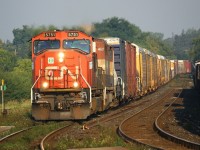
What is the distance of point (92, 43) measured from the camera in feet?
Result: 55.4

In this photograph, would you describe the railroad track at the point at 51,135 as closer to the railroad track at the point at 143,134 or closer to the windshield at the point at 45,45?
the railroad track at the point at 143,134

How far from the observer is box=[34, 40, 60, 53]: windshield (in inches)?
667

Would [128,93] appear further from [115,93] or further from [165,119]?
[165,119]

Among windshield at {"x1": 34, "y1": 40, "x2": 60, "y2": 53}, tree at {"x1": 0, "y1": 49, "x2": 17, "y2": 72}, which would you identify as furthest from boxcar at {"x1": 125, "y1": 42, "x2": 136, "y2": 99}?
tree at {"x1": 0, "y1": 49, "x2": 17, "y2": 72}

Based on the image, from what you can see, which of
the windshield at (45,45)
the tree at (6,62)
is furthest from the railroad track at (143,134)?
the tree at (6,62)

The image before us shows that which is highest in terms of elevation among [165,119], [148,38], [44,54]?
[148,38]

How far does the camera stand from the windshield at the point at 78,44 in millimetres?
16859

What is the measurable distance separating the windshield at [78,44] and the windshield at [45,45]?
1.14 feet

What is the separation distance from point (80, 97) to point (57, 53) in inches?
79.2

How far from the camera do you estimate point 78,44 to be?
668 inches

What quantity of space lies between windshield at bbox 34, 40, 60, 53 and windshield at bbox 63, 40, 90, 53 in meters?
0.35

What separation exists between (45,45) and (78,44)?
4.43 feet

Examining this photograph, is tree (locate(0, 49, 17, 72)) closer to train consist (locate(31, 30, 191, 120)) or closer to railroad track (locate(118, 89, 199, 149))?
railroad track (locate(118, 89, 199, 149))

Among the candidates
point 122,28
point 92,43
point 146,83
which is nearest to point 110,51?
point 92,43
